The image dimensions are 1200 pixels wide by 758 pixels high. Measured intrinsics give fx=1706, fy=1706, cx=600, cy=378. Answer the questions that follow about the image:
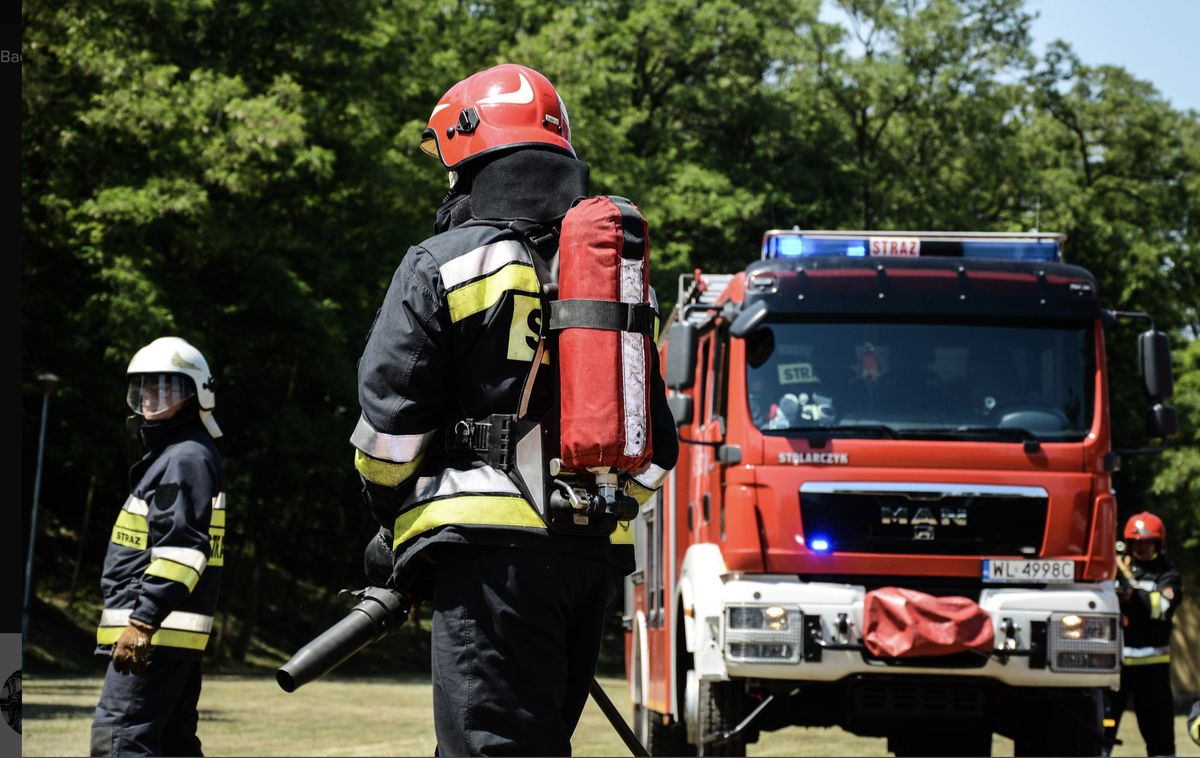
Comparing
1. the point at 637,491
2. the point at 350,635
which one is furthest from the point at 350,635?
the point at 637,491

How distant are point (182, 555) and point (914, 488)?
4563 mm

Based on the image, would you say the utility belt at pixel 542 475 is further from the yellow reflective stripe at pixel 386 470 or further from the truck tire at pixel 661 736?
the truck tire at pixel 661 736

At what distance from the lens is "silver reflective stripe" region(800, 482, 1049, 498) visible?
32.4 ft

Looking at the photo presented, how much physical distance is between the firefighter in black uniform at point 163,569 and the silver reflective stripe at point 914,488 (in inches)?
150

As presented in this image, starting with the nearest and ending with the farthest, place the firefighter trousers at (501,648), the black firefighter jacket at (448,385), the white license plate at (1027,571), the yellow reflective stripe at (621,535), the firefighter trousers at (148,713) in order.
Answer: the firefighter trousers at (501,648), the black firefighter jacket at (448,385), the yellow reflective stripe at (621,535), the firefighter trousers at (148,713), the white license plate at (1027,571)

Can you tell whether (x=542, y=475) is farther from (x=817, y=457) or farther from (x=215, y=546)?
(x=817, y=457)

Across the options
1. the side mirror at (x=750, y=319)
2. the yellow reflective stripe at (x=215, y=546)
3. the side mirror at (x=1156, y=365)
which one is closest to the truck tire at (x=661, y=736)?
the side mirror at (x=750, y=319)

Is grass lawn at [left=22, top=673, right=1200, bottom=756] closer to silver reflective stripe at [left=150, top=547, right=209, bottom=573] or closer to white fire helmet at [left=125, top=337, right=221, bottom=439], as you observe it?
white fire helmet at [left=125, top=337, right=221, bottom=439]

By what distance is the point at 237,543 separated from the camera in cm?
3616

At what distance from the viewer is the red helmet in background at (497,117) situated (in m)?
4.66

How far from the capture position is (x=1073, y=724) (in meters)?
10.3

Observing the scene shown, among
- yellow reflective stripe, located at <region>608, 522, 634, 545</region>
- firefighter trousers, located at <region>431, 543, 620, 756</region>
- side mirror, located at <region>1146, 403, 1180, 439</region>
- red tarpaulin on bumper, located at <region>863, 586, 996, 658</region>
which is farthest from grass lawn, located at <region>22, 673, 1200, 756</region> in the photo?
firefighter trousers, located at <region>431, 543, 620, 756</region>

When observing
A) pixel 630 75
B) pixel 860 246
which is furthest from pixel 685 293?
pixel 630 75

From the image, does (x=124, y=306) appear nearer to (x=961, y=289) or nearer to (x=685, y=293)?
(x=685, y=293)
